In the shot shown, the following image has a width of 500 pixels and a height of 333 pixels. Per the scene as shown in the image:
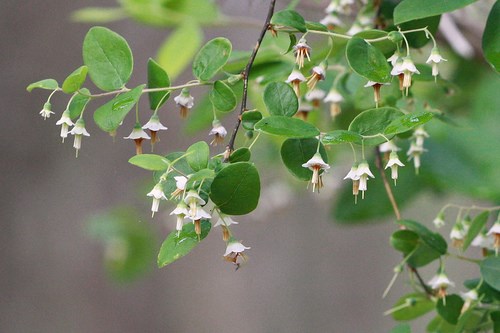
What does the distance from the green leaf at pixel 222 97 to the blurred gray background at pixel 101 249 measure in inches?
56.7

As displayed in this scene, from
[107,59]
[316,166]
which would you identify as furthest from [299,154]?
[107,59]

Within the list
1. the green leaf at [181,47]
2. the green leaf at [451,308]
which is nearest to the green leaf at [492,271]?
the green leaf at [451,308]

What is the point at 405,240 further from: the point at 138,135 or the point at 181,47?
the point at 181,47

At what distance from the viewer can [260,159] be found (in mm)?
1046

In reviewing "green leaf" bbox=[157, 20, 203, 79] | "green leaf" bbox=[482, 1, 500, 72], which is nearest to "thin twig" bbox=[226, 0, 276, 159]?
"green leaf" bbox=[482, 1, 500, 72]

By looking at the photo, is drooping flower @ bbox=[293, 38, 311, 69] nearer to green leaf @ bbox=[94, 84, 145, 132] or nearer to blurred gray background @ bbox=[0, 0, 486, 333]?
green leaf @ bbox=[94, 84, 145, 132]

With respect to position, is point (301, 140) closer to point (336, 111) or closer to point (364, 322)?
point (336, 111)

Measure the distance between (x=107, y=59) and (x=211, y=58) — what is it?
0.22 feet

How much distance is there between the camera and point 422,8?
0.45 metres

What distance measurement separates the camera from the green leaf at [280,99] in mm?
425

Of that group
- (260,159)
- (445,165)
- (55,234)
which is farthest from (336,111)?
(55,234)

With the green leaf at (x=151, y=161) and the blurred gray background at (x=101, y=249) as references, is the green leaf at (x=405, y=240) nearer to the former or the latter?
the green leaf at (x=151, y=161)

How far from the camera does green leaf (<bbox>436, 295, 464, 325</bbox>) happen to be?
54 centimetres

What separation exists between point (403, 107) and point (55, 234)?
1.68 metres
